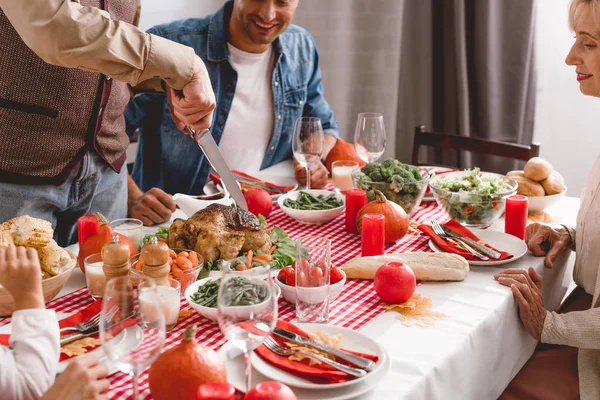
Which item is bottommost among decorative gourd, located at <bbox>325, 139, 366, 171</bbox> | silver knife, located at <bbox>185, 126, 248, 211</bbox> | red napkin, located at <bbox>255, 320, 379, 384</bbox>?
red napkin, located at <bbox>255, 320, 379, 384</bbox>

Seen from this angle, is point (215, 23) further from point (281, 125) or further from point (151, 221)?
point (151, 221)

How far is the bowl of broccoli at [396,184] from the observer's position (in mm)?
1994

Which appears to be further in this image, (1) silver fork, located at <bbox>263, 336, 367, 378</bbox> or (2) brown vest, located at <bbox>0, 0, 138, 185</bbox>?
(2) brown vest, located at <bbox>0, 0, 138, 185</bbox>

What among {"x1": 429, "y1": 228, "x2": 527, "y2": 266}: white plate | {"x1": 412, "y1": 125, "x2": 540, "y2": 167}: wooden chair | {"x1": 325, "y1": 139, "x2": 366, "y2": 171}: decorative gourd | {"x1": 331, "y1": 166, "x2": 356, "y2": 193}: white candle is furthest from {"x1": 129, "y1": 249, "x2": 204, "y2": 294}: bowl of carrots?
{"x1": 412, "y1": 125, "x2": 540, "y2": 167}: wooden chair

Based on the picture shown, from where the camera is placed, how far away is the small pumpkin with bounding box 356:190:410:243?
183 centimetres

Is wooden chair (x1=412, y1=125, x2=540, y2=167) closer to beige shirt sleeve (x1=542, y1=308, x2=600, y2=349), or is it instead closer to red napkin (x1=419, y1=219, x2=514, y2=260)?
red napkin (x1=419, y1=219, x2=514, y2=260)

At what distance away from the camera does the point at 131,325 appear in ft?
3.30

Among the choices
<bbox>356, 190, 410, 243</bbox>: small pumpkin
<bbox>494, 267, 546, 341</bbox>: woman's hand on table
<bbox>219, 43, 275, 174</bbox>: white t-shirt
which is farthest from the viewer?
<bbox>219, 43, 275, 174</bbox>: white t-shirt

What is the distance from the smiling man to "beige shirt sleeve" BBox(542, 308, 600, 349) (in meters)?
1.46

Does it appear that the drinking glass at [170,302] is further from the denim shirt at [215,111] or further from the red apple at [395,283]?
the denim shirt at [215,111]

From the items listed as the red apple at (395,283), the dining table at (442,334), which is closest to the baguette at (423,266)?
the dining table at (442,334)

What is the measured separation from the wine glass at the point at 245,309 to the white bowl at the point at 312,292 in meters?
0.34

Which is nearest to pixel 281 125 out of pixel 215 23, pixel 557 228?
pixel 215 23

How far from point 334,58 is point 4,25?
251 cm
